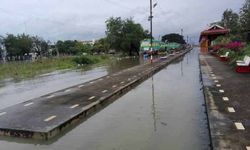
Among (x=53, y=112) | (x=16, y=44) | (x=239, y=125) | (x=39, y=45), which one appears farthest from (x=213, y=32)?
(x=239, y=125)

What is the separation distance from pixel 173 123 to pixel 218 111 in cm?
120

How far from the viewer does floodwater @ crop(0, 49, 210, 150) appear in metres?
7.03

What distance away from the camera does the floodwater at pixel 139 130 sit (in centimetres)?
703

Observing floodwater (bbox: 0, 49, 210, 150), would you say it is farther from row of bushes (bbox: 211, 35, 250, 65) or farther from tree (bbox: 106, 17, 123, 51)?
tree (bbox: 106, 17, 123, 51)

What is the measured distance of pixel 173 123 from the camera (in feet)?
28.5

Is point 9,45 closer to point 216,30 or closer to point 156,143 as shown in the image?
point 216,30

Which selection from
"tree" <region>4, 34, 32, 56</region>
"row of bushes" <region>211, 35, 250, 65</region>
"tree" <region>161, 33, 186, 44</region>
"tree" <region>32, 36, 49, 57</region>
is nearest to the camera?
"row of bushes" <region>211, 35, 250, 65</region>

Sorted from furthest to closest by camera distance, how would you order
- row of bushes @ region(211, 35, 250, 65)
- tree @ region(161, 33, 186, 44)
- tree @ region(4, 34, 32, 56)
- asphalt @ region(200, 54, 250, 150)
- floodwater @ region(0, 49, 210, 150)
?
1. tree @ region(161, 33, 186, 44)
2. tree @ region(4, 34, 32, 56)
3. row of bushes @ region(211, 35, 250, 65)
4. floodwater @ region(0, 49, 210, 150)
5. asphalt @ region(200, 54, 250, 150)

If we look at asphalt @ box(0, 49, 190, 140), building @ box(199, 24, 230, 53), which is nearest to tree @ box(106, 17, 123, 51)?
building @ box(199, 24, 230, 53)

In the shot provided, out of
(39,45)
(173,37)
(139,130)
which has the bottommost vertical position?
(139,130)

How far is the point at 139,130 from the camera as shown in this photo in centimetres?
806

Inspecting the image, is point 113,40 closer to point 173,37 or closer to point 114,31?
point 114,31

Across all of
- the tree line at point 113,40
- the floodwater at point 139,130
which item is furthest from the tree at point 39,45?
the floodwater at point 139,130

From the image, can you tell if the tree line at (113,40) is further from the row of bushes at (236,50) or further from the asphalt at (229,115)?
the asphalt at (229,115)
